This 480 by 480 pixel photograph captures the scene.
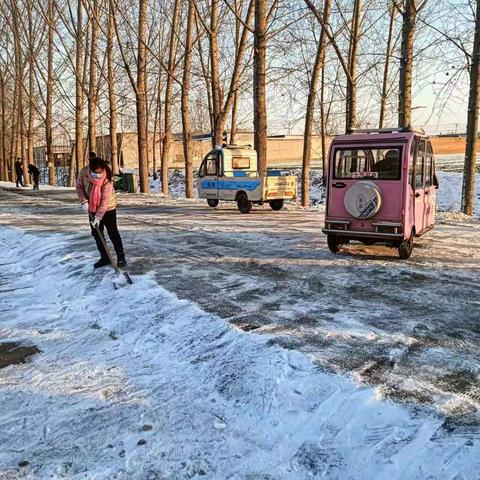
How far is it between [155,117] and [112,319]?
133 feet

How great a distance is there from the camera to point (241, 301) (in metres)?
6.44

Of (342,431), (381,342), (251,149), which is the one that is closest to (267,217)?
(251,149)

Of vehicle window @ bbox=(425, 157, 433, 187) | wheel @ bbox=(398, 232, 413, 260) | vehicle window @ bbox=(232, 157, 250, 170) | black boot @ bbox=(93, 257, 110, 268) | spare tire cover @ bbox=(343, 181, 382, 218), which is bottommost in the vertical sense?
black boot @ bbox=(93, 257, 110, 268)

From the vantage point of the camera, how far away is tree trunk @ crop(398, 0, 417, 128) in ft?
46.9

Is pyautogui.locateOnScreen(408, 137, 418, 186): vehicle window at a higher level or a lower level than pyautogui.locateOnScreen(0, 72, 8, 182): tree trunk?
lower

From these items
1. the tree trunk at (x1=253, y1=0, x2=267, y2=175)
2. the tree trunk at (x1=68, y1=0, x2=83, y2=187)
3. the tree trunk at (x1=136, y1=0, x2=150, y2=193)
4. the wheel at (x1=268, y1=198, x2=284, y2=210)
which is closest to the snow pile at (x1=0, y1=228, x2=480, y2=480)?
the wheel at (x1=268, y1=198, x2=284, y2=210)

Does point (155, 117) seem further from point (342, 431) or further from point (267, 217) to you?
point (342, 431)

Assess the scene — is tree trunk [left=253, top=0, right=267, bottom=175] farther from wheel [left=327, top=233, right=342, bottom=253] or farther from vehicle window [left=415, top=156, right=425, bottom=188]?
vehicle window [left=415, top=156, right=425, bottom=188]

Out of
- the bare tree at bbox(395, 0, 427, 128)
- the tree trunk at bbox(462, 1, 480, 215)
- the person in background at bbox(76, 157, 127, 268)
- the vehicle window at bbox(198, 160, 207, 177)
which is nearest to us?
the person in background at bbox(76, 157, 127, 268)

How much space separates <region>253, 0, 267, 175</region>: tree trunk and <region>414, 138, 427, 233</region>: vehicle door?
8499 millimetres

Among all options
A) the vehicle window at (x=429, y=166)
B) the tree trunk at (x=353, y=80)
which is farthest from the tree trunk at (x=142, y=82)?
the vehicle window at (x=429, y=166)

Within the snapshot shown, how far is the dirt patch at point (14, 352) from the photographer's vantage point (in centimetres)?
520

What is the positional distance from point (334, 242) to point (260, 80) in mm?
10501

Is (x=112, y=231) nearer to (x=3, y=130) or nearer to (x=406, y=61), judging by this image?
(x=406, y=61)
